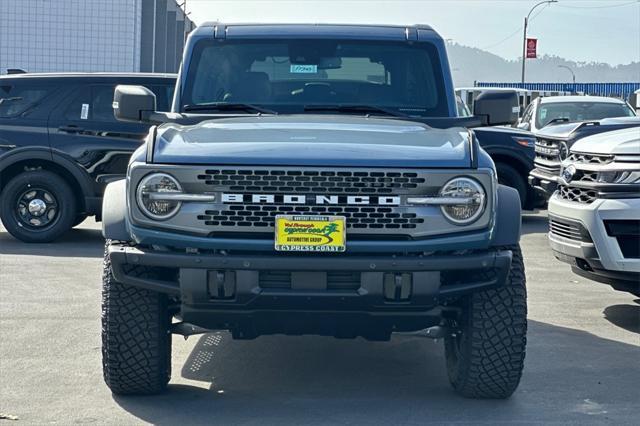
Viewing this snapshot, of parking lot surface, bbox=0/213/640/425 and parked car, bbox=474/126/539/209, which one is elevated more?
parked car, bbox=474/126/539/209

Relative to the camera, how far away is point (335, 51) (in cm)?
736

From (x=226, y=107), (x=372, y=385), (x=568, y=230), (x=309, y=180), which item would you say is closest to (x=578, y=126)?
(x=568, y=230)

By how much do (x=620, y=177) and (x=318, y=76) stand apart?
7.42 feet

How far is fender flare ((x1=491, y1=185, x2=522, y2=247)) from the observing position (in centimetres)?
566

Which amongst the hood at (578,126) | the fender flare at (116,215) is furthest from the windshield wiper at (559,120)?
the fender flare at (116,215)

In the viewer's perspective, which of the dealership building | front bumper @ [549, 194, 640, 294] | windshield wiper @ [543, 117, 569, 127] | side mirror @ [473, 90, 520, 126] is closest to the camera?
side mirror @ [473, 90, 520, 126]

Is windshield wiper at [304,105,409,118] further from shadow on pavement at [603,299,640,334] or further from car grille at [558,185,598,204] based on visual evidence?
shadow on pavement at [603,299,640,334]

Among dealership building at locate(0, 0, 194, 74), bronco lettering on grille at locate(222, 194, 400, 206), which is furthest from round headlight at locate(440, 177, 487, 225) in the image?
dealership building at locate(0, 0, 194, 74)

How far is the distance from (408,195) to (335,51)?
2097 mm

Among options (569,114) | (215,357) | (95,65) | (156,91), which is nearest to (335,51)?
(215,357)

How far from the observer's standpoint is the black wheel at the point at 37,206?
503 inches

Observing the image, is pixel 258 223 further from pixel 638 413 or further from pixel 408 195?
pixel 638 413

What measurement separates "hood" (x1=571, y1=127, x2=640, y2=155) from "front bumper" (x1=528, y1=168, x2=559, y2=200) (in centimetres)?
543

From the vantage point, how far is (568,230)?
328 inches
